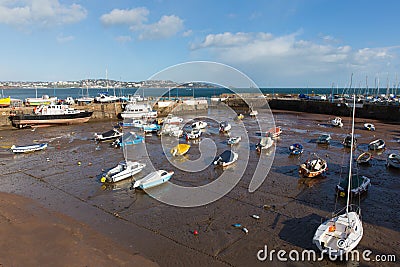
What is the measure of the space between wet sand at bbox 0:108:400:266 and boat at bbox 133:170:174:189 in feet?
1.41

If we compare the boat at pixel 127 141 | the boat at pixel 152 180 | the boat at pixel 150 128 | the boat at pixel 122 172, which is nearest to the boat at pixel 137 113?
the boat at pixel 150 128

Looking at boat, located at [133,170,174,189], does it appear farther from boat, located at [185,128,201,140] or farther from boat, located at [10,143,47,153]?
boat, located at [10,143,47,153]

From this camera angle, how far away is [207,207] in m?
13.5

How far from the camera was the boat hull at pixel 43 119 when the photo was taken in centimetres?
3725

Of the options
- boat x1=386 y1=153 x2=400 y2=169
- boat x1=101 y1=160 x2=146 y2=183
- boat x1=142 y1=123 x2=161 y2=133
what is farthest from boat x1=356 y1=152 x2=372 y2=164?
boat x1=142 y1=123 x2=161 y2=133

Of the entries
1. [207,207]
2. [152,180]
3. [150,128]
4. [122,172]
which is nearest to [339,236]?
[207,207]

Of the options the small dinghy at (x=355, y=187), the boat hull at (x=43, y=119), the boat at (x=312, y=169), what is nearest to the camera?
the small dinghy at (x=355, y=187)

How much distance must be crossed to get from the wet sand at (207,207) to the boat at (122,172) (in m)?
0.48

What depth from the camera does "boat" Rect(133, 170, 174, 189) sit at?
1545 cm

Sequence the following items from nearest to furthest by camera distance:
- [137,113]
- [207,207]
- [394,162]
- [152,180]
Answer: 1. [207,207]
2. [152,180]
3. [394,162]
4. [137,113]

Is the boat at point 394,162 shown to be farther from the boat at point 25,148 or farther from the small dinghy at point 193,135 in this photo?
the boat at point 25,148

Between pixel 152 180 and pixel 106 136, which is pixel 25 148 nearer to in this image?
pixel 106 136

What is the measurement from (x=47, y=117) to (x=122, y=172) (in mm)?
28292

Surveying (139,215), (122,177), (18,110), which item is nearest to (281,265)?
(139,215)
